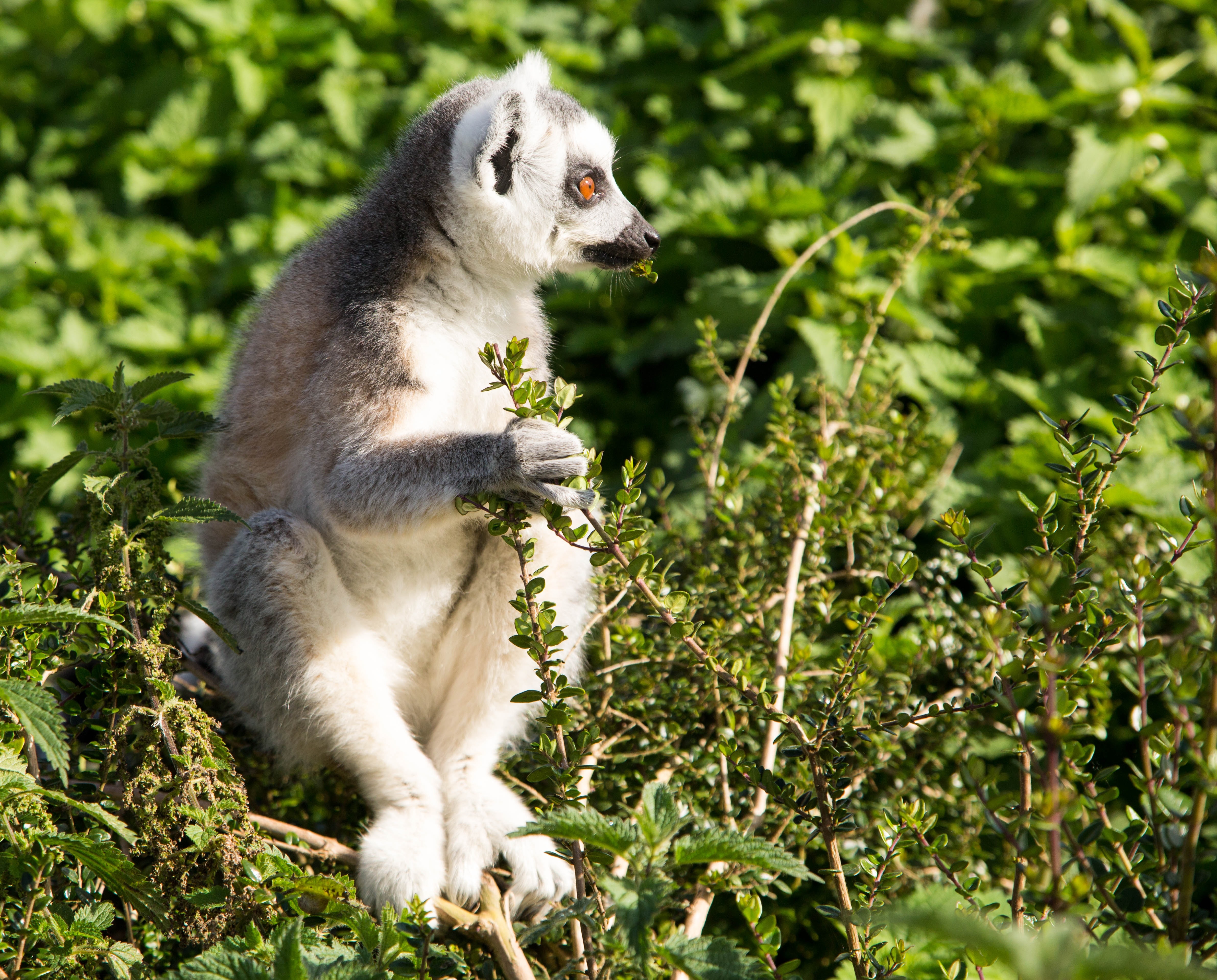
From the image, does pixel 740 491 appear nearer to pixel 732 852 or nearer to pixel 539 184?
pixel 539 184

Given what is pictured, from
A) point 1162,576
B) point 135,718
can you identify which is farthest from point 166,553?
point 1162,576

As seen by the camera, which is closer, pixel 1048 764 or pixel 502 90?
pixel 1048 764

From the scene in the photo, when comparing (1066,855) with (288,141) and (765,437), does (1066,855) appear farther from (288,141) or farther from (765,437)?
(288,141)

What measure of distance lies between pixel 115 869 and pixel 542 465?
3.58 ft

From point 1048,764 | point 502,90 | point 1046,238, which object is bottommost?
point 1048,764

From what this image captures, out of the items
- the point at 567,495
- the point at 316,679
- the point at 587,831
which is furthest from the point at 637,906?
the point at 316,679

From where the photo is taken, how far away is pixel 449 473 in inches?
89.5

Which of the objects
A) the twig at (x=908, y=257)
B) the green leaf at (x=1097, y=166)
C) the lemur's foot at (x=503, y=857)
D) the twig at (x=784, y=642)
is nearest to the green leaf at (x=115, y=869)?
the lemur's foot at (x=503, y=857)

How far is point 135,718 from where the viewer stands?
2.05 m

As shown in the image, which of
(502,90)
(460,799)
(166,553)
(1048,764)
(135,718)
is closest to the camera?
(1048,764)

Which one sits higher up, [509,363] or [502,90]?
[502,90]

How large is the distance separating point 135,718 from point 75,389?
708 millimetres

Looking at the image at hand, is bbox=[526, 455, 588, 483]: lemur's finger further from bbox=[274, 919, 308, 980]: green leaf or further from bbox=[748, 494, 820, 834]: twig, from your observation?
bbox=[274, 919, 308, 980]: green leaf

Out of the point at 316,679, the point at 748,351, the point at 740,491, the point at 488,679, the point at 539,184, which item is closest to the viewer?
the point at 316,679
